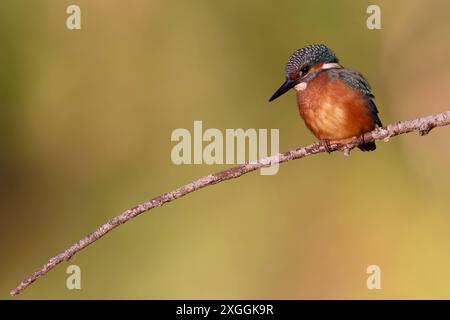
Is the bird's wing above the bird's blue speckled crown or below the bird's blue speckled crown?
below

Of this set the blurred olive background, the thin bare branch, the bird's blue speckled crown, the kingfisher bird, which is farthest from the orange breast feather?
→ the blurred olive background

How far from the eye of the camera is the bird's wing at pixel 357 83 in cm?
451

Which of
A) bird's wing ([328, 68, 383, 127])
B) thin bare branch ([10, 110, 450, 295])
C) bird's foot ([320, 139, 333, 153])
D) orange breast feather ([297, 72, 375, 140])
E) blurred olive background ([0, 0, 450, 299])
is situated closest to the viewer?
thin bare branch ([10, 110, 450, 295])

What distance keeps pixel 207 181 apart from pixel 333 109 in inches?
60.6

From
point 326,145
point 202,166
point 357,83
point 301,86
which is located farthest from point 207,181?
point 202,166

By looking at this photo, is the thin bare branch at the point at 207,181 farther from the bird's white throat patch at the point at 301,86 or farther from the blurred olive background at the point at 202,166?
the blurred olive background at the point at 202,166

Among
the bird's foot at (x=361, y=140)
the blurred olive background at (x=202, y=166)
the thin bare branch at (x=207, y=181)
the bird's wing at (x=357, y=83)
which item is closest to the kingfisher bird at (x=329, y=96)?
the bird's wing at (x=357, y=83)

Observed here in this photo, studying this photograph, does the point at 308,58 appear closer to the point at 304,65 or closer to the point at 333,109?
the point at 304,65

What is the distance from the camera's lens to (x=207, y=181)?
3.15 m

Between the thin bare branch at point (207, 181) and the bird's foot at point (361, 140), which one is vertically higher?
the bird's foot at point (361, 140)

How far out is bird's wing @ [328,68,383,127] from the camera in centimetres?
451

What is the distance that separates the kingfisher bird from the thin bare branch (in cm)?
68

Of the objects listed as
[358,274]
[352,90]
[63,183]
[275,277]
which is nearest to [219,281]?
[275,277]

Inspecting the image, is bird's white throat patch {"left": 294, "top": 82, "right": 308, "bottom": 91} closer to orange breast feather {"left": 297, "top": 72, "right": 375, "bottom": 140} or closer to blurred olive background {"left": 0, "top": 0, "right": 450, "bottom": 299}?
orange breast feather {"left": 297, "top": 72, "right": 375, "bottom": 140}
